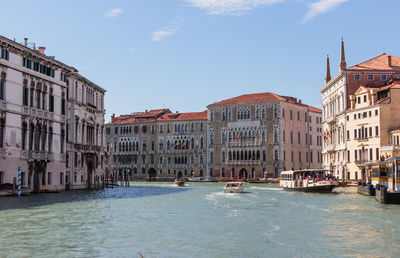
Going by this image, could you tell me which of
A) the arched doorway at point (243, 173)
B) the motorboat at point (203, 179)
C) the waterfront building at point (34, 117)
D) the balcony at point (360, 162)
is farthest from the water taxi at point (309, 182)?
the motorboat at point (203, 179)

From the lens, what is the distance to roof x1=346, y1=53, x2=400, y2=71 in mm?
60375

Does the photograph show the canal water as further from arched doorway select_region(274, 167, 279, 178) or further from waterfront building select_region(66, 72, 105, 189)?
arched doorway select_region(274, 167, 279, 178)

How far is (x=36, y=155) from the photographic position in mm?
38719

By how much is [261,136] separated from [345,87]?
2280 centimetres

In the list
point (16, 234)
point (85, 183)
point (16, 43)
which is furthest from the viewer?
point (85, 183)

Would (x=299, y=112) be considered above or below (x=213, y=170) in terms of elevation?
above

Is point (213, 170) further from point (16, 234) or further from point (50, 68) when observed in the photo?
point (16, 234)

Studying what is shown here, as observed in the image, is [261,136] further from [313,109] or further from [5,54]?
[5,54]

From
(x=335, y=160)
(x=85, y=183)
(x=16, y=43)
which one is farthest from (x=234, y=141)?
(x=16, y=43)

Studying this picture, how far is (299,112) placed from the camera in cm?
8425

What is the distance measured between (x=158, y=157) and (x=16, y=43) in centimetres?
5619

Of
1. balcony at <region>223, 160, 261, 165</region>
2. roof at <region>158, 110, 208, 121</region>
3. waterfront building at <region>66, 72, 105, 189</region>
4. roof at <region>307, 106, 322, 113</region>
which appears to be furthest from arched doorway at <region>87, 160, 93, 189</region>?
roof at <region>307, 106, 322, 113</region>

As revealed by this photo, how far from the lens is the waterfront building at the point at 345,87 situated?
59.7 m

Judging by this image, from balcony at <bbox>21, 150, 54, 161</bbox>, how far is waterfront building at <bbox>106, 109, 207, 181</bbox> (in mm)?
47803
